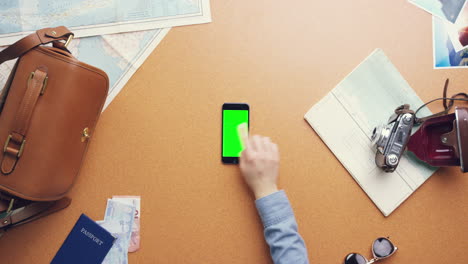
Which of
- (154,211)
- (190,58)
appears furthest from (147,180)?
(190,58)

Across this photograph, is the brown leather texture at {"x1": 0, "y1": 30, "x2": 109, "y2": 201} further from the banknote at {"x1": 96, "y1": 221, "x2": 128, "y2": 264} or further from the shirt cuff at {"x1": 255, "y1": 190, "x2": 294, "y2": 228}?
the shirt cuff at {"x1": 255, "y1": 190, "x2": 294, "y2": 228}

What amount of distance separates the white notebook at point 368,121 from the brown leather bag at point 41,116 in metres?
0.53

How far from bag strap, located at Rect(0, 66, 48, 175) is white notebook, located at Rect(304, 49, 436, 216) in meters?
0.58

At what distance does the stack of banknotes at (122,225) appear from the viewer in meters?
0.68

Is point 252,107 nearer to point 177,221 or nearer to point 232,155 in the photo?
point 232,155

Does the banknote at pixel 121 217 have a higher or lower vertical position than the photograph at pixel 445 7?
lower

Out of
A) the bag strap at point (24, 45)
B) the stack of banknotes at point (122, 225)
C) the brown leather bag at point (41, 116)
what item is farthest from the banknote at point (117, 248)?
the bag strap at point (24, 45)

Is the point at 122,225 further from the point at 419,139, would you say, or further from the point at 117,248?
the point at 419,139

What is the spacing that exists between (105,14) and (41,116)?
1.03 feet

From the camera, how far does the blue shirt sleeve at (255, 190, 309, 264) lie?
→ 0.62 metres

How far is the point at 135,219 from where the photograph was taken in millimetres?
685

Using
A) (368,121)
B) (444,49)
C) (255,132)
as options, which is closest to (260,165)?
(255,132)

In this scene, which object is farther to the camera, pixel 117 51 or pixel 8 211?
pixel 117 51

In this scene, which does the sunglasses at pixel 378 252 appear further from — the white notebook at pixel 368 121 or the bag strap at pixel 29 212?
the bag strap at pixel 29 212
